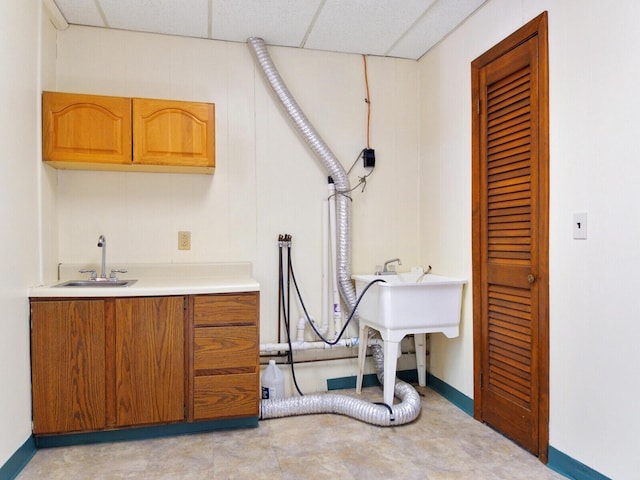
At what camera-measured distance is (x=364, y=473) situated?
2.08 m

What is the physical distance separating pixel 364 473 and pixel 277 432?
636 mm

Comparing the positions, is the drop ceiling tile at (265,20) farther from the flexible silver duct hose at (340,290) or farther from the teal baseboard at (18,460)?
the teal baseboard at (18,460)

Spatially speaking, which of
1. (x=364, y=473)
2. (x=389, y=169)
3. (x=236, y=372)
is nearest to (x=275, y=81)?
(x=389, y=169)

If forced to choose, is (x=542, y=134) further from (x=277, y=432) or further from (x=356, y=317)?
(x=277, y=432)

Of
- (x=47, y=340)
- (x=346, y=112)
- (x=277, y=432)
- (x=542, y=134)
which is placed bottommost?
(x=277, y=432)

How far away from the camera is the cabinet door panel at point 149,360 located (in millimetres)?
2355

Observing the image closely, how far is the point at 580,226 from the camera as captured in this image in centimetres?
195

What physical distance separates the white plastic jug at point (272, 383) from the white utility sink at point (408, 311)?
0.68 m

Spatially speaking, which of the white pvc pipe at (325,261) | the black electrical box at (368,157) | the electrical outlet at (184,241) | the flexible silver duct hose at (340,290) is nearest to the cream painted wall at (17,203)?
the electrical outlet at (184,241)

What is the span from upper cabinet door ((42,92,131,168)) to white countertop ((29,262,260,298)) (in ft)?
2.25

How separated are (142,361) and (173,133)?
1288 millimetres

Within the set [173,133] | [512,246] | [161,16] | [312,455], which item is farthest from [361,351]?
[161,16]

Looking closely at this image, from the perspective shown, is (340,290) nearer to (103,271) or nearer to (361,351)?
(361,351)

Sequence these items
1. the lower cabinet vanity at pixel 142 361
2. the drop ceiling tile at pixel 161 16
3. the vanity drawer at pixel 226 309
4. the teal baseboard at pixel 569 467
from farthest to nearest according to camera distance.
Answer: the drop ceiling tile at pixel 161 16
the vanity drawer at pixel 226 309
the lower cabinet vanity at pixel 142 361
the teal baseboard at pixel 569 467
